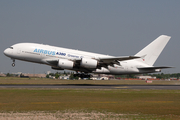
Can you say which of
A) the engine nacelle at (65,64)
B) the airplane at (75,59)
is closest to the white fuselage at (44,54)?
the airplane at (75,59)

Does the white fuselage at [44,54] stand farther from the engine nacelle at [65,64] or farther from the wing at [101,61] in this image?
the engine nacelle at [65,64]

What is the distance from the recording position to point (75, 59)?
3975cm

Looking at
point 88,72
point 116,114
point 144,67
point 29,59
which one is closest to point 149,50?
point 144,67

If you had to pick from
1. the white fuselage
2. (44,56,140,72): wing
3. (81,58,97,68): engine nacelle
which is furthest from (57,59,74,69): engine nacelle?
(81,58,97,68): engine nacelle

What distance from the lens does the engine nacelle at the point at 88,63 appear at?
128ft

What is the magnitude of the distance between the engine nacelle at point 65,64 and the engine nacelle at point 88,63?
1.82 m

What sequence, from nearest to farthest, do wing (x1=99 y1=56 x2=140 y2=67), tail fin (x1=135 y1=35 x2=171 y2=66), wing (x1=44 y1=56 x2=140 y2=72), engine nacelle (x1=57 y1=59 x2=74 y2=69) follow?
engine nacelle (x1=57 y1=59 x2=74 y2=69)
wing (x1=44 y1=56 x2=140 y2=72)
wing (x1=99 y1=56 x2=140 y2=67)
tail fin (x1=135 y1=35 x2=171 y2=66)

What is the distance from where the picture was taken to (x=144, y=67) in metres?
45.4

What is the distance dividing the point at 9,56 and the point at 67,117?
2973 cm

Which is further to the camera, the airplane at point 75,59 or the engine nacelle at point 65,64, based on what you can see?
the airplane at point 75,59

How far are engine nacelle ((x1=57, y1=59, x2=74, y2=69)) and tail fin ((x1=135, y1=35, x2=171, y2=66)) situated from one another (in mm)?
15650

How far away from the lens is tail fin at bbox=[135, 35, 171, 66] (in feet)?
154

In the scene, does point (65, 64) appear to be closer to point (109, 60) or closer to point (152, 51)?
point (109, 60)

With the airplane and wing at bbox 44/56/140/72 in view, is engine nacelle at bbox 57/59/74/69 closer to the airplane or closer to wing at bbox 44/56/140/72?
the airplane
